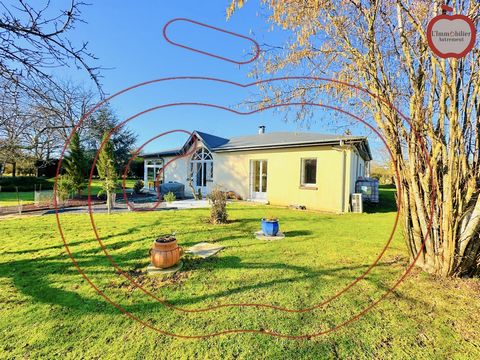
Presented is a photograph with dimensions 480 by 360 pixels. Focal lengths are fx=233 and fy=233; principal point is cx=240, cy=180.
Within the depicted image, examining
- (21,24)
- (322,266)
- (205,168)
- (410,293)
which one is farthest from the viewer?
(205,168)

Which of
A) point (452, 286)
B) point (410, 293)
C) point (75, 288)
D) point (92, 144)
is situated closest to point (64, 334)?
point (75, 288)

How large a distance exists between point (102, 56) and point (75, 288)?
3.49 m

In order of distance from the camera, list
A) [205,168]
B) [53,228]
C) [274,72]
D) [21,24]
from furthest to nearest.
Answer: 1. [205,168]
2. [53,228]
3. [274,72]
4. [21,24]

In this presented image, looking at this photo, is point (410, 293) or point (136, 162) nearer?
point (410, 293)

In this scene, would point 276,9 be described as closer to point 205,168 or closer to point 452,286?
point 452,286

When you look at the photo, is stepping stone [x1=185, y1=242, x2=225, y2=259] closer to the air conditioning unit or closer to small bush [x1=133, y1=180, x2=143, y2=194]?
the air conditioning unit

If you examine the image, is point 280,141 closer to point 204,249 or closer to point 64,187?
point 204,249

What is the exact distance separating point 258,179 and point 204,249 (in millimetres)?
9048

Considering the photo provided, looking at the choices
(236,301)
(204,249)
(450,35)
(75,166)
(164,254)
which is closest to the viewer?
(450,35)

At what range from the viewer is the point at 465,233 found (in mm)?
3613

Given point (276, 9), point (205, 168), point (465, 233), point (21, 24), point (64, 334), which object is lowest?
point (64, 334)

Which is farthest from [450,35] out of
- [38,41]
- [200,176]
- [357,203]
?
[200,176]

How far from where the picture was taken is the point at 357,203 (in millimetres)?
11086

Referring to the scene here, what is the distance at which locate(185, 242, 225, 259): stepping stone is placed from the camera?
509cm
